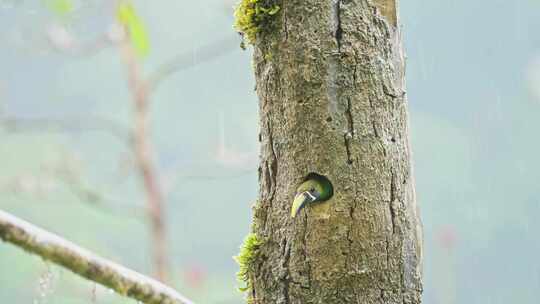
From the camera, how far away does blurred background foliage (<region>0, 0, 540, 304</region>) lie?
9.11m

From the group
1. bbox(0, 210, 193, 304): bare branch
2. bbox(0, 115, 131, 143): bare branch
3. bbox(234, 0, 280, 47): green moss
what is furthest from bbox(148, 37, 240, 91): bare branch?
bbox(0, 210, 193, 304): bare branch

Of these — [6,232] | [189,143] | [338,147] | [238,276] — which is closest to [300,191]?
[338,147]

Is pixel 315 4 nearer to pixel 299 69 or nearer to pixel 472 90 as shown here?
pixel 299 69

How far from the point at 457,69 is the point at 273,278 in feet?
31.1

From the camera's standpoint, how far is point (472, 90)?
10.5 metres

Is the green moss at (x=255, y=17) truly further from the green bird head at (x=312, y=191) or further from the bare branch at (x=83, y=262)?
the bare branch at (x=83, y=262)

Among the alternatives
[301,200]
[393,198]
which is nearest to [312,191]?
[301,200]

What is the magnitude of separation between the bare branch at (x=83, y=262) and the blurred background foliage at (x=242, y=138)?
7.03 metres

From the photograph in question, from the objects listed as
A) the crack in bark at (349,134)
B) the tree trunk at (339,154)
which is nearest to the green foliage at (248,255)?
the tree trunk at (339,154)

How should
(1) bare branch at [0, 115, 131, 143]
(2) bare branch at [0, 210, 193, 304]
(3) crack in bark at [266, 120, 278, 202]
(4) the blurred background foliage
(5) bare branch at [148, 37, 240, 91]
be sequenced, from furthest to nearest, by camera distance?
(4) the blurred background foliage, (5) bare branch at [148, 37, 240, 91], (1) bare branch at [0, 115, 131, 143], (3) crack in bark at [266, 120, 278, 202], (2) bare branch at [0, 210, 193, 304]

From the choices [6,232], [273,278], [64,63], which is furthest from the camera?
[64,63]

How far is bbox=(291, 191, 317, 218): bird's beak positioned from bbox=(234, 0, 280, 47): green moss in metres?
0.27

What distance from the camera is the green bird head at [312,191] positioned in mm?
1211

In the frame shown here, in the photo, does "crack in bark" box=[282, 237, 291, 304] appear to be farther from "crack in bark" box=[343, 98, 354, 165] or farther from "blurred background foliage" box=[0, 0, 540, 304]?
"blurred background foliage" box=[0, 0, 540, 304]
